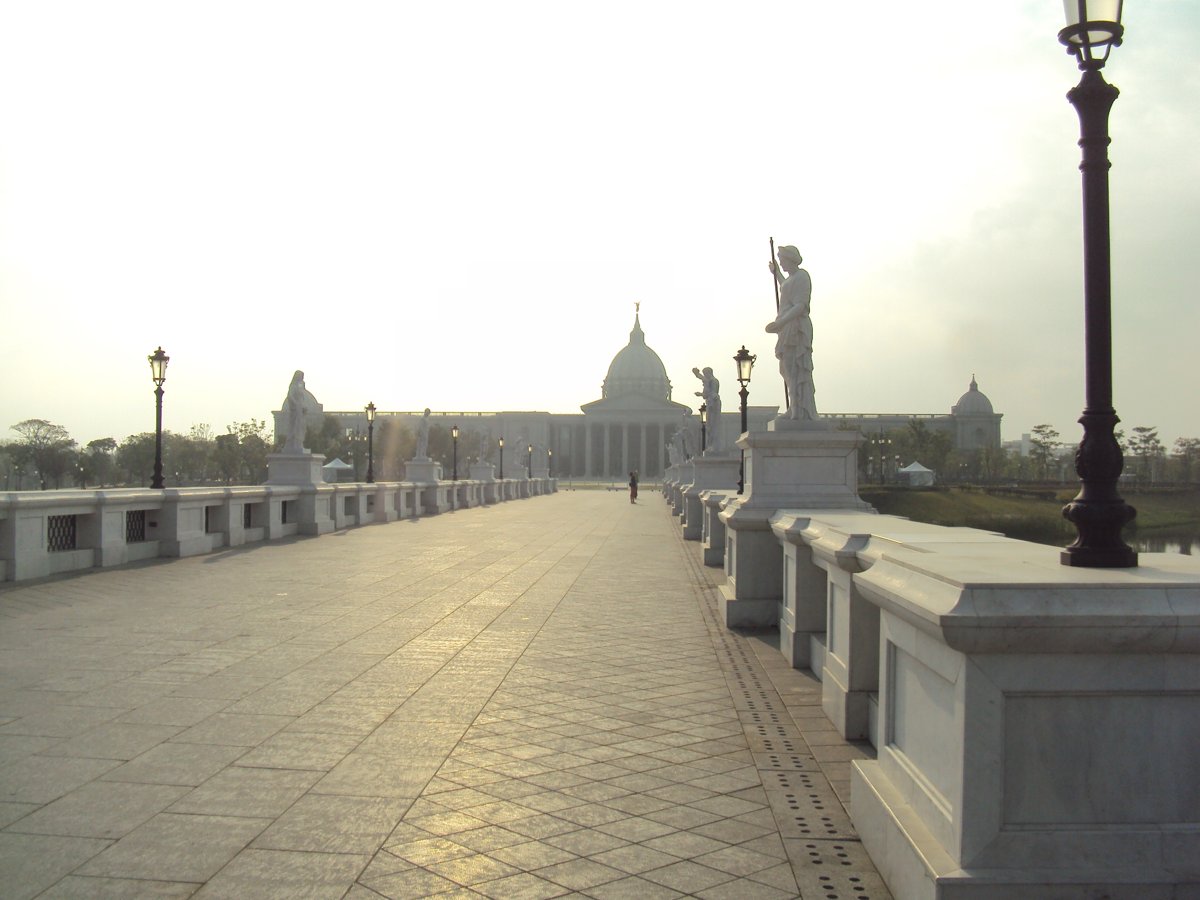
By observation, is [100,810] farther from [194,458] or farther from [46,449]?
[194,458]

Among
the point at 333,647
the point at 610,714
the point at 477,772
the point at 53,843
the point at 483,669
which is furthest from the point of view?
the point at 333,647

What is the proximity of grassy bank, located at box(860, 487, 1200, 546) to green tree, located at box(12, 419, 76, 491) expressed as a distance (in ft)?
166

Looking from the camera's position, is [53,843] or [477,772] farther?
[477,772]

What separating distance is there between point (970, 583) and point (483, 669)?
19.2ft

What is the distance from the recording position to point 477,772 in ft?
19.2

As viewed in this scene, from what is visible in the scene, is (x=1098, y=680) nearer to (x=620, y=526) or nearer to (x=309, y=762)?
(x=309, y=762)

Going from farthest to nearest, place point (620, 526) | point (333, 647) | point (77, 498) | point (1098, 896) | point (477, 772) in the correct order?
point (620, 526) → point (77, 498) → point (333, 647) → point (477, 772) → point (1098, 896)

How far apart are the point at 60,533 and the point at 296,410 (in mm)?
11164

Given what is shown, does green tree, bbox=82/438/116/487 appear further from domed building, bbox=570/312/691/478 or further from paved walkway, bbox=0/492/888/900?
domed building, bbox=570/312/691/478

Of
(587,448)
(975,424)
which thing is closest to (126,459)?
(587,448)

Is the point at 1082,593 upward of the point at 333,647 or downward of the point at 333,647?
upward

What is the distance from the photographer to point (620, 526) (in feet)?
103

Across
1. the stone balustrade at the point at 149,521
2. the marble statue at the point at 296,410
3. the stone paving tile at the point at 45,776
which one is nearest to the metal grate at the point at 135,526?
the stone balustrade at the point at 149,521

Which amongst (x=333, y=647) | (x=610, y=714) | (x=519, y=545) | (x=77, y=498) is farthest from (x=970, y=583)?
(x=519, y=545)
